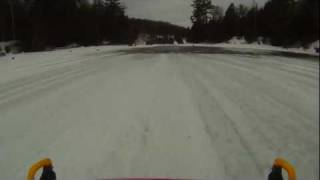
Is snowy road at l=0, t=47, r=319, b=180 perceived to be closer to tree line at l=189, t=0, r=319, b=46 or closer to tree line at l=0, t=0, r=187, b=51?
tree line at l=0, t=0, r=187, b=51

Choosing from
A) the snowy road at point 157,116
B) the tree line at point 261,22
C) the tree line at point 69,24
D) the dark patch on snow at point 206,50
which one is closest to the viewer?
the tree line at point 69,24

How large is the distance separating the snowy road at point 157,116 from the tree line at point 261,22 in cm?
58

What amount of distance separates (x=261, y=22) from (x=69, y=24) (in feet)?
5.55

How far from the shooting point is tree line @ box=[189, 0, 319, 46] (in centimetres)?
280

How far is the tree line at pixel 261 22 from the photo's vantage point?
2805mm

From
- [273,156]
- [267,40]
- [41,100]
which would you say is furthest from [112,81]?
[273,156]

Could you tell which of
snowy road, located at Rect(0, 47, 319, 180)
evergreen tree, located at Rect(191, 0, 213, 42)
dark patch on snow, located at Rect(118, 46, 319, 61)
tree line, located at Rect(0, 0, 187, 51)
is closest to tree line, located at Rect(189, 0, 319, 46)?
evergreen tree, located at Rect(191, 0, 213, 42)

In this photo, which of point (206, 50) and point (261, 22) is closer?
point (261, 22)

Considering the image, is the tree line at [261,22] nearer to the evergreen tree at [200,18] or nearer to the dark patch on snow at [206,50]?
the evergreen tree at [200,18]

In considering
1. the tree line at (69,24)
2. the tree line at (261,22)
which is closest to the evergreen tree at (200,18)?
the tree line at (261,22)

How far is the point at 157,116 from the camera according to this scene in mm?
3719

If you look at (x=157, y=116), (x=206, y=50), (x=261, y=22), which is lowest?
(x=157, y=116)

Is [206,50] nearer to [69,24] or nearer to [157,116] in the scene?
[157,116]

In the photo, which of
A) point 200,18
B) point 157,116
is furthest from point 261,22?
point 157,116
